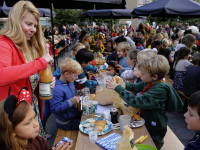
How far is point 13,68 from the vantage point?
1453 mm

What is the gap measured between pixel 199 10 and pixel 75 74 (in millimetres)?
5192

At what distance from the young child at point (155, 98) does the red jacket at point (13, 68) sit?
3.14 feet

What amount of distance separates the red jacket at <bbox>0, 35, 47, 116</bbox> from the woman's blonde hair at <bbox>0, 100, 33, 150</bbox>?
0.24 metres

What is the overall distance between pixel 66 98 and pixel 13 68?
48.4 inches

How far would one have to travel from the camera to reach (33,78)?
5.73 feet

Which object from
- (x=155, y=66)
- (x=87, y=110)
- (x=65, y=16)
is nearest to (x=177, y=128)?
(x=155, y=66)

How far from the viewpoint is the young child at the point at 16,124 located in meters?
1.25

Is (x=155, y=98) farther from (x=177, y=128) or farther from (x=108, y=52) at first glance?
(x=108, y=52)

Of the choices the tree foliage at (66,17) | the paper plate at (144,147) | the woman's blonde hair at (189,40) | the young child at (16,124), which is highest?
the tree foliage at (66,17)

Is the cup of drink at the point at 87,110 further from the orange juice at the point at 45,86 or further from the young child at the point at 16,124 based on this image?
the young child at the point at 16,124

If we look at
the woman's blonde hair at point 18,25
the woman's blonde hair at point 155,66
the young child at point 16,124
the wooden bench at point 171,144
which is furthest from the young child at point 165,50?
the young child at point 16,124

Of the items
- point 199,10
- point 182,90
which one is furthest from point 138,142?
point 199,10

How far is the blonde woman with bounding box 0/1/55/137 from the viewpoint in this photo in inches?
57.7

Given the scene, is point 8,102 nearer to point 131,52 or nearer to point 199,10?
point 131,52
